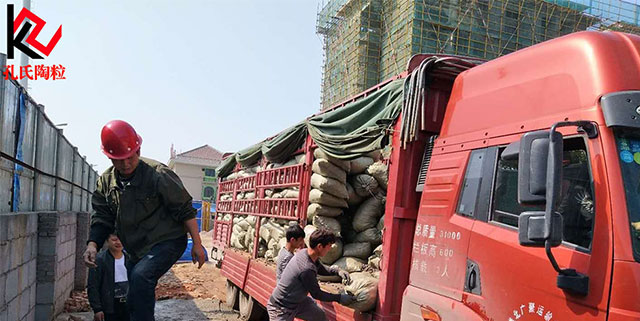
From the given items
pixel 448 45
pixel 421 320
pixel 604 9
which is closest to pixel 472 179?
pixel 421 320

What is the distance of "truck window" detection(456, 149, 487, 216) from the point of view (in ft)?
9.13

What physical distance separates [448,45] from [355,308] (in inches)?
850

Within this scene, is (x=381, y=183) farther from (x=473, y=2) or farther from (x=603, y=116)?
(x=473, y=2)

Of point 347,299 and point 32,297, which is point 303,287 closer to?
point 347,299

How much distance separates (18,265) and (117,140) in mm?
2452

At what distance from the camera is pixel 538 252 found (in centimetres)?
224

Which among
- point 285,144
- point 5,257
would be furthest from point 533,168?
point 285,144

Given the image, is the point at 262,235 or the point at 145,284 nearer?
the point at 145,284

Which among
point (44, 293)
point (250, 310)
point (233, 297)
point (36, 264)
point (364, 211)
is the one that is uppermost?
point (364, 211)

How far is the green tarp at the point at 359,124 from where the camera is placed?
379cm

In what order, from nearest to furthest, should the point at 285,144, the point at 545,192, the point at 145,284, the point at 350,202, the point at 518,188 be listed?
the point at 545,192 < the point at 518,188 < the point at 145,284 < the point at 350,202 < the point at 285,144

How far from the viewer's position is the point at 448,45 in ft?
76.6

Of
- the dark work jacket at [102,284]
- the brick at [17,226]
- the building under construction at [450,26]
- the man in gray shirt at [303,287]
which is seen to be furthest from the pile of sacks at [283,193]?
the building under construction at [450,26]

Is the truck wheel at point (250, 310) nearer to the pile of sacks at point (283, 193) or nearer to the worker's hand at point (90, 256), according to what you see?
the pile of sacks at point (283, 193)
